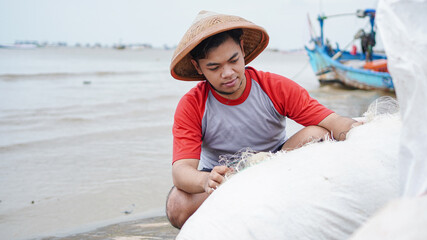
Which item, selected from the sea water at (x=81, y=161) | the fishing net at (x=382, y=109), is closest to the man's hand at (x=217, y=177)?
the fishing net at (x=382, y=109)

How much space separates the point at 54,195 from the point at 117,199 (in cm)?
57

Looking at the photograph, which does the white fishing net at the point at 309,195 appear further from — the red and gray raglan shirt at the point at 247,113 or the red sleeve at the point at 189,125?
the red and gray raglan shirt at the point at 247,113

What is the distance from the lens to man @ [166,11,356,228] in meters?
1.92

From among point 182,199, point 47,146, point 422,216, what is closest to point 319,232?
point 422,216

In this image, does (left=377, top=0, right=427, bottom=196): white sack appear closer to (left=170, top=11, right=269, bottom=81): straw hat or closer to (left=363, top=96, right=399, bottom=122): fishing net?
(left=363, top=96, right=399, bottom=122): fishing net

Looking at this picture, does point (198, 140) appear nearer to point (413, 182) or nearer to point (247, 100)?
point (247, 100)

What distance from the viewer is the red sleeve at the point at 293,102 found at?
209 cm

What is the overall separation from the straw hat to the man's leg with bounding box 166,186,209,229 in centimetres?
67

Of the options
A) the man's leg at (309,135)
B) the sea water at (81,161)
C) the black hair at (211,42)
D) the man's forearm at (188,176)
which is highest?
the black hair at (211,42)

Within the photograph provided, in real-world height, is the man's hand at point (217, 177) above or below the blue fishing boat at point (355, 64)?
above

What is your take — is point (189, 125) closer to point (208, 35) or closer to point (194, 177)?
point (194, 177)

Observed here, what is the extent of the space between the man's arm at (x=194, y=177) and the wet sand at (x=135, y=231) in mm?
646

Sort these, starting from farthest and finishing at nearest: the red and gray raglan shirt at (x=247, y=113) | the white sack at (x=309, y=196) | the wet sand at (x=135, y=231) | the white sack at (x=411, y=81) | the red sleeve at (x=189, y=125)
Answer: the wet sand at (x=135, y=231)
the red and gray raglan shirt at (x=247, y=113)
the red sleeve at (x=189, y=125)
the white sack at (x=309, y=196)
the white sack at (x=411, y=81)

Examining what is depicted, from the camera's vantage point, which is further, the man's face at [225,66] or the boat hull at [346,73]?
the boat hull at [346,73]
